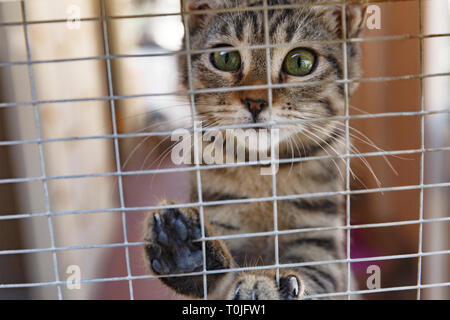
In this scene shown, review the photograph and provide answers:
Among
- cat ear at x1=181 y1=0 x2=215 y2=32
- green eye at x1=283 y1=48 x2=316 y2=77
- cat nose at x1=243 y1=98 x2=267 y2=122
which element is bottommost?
cat nose at x1=243 y1=98 x2=267 y2=122

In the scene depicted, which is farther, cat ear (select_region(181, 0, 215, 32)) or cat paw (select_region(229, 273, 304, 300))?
cat ear (select_region(181, 0, 215, 32))

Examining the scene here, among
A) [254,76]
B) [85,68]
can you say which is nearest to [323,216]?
[254,76]

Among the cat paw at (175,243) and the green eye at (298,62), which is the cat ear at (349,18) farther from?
the cat paw at (175,243)

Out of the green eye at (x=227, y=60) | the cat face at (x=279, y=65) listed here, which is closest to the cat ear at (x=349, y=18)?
the cat face at (x=279, y=65)

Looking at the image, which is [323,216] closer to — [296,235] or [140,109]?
[296,235]

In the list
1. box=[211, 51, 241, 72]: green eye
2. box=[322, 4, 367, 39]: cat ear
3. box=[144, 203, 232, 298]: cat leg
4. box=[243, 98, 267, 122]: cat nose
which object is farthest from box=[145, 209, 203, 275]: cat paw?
box=[322, 4, 367, 39]: cat ear

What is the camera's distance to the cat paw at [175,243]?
0.81 meters

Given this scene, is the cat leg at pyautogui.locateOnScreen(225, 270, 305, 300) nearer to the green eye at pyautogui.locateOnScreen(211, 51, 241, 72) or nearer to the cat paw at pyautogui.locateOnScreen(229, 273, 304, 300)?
the cat paw at pyautogui.locateOnScreen(229, 273, 304, 300)

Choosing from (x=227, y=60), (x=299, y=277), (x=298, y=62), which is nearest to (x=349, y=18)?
(x=298, y=62)

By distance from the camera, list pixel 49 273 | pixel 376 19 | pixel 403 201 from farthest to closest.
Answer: pixel 403 201 → pixel 49 273 → pixel 376 19

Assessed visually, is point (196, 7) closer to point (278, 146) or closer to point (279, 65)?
point (279, 65)

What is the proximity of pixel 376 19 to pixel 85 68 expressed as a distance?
5.59ft

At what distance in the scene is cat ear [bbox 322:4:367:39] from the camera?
97cm
